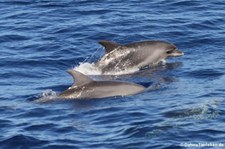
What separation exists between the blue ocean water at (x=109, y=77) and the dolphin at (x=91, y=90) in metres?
0.35

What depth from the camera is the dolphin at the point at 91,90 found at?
2270 centimetres

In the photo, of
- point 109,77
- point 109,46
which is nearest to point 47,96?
point 109,77

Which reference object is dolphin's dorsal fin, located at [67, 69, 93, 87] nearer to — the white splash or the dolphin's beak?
the white splash

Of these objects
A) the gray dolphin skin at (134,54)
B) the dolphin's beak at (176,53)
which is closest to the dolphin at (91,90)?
the gray dolphin skin at (134,54)

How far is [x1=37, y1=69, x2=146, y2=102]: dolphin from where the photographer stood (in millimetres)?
22703

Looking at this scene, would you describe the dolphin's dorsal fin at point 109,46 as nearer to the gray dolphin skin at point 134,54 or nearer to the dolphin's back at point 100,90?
the gray dolphin skin at point 134,54

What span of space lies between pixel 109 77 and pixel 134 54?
67.9 inches

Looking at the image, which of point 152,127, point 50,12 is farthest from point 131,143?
point 50,12

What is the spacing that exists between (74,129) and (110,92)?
3.36 metres

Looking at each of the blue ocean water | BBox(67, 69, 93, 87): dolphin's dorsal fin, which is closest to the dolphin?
BBox(67, 69, 93, 87): dolphin's dorsal fin

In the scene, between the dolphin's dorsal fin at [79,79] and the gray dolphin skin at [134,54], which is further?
the gray dolphin skin at [134,54]

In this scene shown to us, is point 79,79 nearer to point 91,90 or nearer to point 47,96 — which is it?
point 91,90

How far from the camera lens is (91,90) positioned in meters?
22.8

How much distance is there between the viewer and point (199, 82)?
24.2 metres
